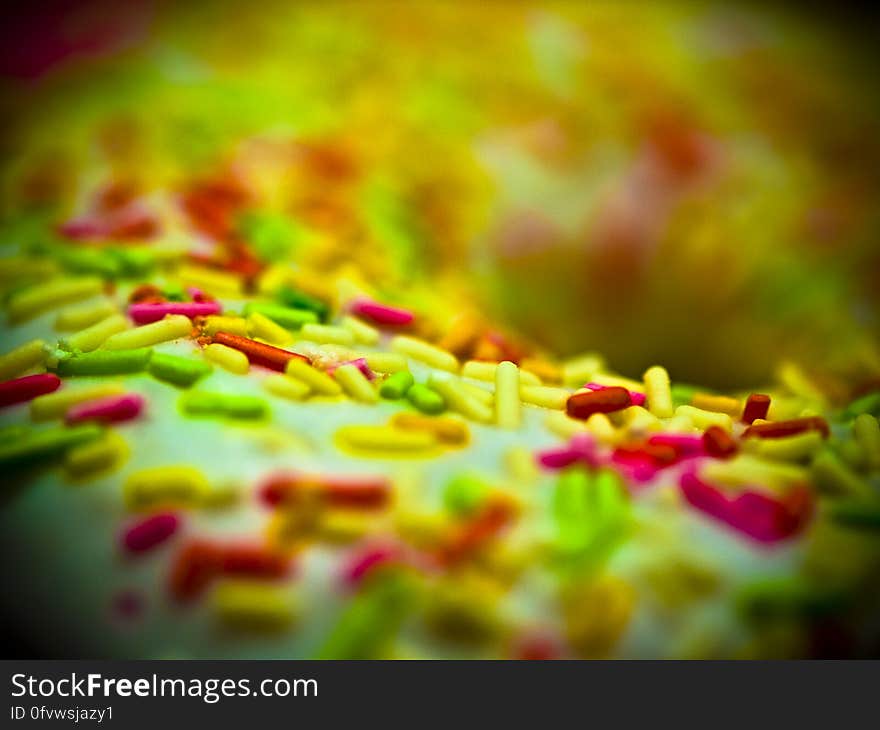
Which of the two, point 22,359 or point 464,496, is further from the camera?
A: point 22,359

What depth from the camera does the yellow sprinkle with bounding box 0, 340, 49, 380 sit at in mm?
728

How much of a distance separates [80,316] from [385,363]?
0.31 m

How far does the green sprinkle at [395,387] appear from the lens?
2.40ft

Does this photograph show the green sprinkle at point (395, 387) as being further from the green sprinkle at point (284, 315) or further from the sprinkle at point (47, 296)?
the sprinkle at point (47, 296)

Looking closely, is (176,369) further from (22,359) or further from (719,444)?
(719,444)

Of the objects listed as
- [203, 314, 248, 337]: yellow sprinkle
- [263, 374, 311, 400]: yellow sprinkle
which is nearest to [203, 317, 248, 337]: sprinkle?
[203, 314, 248, 337]: yellow sprinkle

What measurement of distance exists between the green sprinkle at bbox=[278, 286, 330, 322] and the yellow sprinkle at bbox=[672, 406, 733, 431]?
1.31ft

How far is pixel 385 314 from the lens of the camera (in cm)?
88

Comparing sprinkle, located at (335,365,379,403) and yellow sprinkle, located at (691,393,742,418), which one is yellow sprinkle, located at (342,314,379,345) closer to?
sprinkle, located at (335,365,379,403)

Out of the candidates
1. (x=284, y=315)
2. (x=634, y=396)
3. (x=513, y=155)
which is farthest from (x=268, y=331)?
(x=513, y=155)
